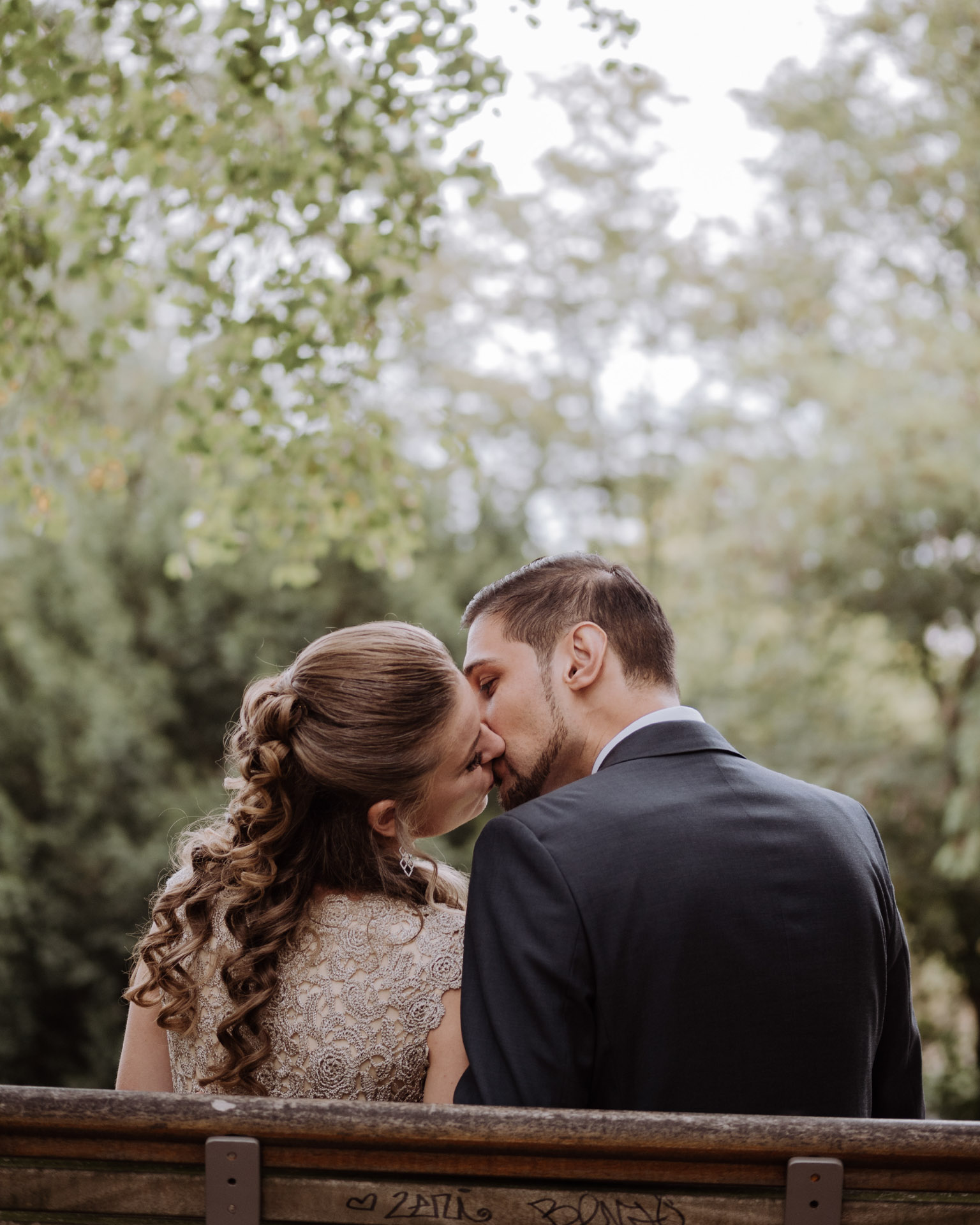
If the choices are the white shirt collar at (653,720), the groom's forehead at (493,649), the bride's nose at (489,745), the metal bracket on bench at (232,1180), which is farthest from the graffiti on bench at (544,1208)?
the groom's forehead at (493,649)

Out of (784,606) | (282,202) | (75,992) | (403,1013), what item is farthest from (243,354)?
(784,606)

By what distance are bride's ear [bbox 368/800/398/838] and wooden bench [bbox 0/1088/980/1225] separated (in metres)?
0.90

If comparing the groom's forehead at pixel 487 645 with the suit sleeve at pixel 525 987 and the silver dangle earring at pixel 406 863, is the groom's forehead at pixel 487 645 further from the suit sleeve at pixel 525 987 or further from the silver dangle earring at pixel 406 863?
the suit sleeve at pixel 525 987

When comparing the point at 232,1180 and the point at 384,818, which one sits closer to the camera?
the point at 232,1180

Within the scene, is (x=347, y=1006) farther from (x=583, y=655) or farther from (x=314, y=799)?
(x=583, y=655)

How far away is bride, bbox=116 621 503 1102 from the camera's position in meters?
2.15

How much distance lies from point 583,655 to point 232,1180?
1.21 meters

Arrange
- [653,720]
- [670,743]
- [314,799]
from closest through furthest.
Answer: [670,743] < [653,720] < [314,799]

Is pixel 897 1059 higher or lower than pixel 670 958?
lower

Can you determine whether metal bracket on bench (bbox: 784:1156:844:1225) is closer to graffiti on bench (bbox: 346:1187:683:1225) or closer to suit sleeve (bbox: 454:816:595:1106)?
graffiti on bench (bbox: 346:1187:683:1225)

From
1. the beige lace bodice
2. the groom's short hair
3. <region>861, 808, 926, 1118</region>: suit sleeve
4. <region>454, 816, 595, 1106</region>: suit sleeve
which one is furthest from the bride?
<region>861, 808, 926, 1118</region>: suit sleeve

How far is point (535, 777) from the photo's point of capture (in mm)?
2412

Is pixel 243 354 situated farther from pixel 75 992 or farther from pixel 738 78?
pixel 738 78

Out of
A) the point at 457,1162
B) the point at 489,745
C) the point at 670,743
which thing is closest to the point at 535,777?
the point at 489,745
